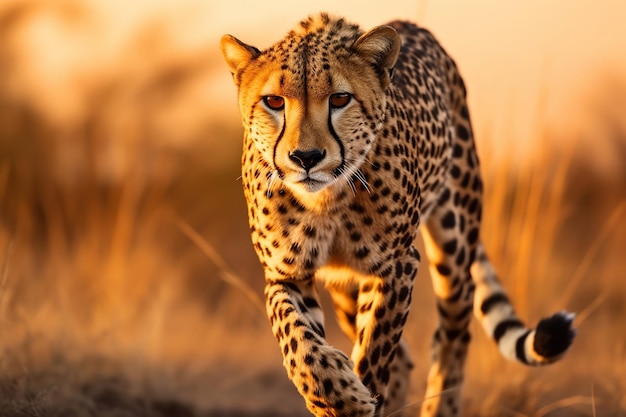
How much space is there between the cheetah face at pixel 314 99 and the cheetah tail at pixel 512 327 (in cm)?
97

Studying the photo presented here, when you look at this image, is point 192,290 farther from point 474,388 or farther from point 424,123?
point 424,123

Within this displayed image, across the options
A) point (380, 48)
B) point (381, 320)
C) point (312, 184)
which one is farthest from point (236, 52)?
point (381, 320)

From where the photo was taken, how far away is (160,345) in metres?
4.12

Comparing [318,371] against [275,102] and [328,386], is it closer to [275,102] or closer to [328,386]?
[328,386]

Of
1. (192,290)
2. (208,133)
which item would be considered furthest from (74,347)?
(192,290)

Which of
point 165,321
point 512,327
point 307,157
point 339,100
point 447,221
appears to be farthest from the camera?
point 165,321

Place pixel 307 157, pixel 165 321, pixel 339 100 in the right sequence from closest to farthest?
pixel 307 157 → pixel 339 100 → pixel 165 321

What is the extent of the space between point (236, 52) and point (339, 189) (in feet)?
1.43

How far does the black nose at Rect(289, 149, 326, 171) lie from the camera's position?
233 centimetres

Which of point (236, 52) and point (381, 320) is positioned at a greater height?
point (236, 52)

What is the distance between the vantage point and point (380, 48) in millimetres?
2602

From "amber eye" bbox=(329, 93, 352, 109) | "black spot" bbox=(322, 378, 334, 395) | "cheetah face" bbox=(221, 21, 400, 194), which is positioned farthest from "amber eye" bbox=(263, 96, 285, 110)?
"black spot" bbox=(322, 378, 334, 395)

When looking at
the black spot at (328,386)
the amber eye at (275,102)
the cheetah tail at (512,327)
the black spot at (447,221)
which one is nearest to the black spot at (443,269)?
the black spot at (447,221)

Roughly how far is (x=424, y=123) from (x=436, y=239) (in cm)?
46
